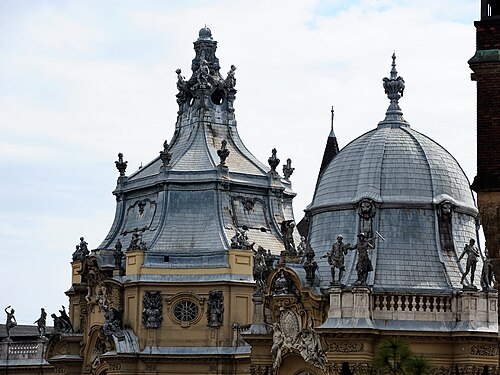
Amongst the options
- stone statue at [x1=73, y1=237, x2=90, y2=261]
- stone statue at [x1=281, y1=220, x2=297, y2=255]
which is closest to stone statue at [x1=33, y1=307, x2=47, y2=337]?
stone statue at [x1=73, y1=237, x2=90, y2=261]

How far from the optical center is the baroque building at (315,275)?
5794cm

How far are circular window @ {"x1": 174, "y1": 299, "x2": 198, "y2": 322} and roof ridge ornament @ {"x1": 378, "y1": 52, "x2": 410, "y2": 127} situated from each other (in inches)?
893

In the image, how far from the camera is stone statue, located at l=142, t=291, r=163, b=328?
82812 millimetres

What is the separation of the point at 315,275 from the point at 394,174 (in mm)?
4396

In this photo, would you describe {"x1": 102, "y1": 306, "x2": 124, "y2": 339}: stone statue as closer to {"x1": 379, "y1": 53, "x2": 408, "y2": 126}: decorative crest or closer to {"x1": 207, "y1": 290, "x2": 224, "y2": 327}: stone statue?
{"x1": 207, "y1": 290, "x2": 224, "y2": 327}: stone statue

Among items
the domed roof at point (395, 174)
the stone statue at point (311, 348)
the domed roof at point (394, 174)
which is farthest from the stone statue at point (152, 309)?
the stone statue at point (311, 348)

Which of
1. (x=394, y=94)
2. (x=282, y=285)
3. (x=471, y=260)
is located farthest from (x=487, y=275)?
(x=394, y=94)

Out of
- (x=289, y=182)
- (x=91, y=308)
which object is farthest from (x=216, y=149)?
(x=91, y=308)

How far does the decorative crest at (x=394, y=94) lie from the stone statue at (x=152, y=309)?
22.8 m

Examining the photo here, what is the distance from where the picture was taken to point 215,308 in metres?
82.9

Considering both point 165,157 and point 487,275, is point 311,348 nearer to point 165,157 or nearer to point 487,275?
point 487,275

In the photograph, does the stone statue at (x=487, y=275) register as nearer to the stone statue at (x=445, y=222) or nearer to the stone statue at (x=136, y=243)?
the stone statue at (x=445, y=222)

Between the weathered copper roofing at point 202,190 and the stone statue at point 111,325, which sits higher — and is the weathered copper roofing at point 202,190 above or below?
above

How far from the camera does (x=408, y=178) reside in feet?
199
